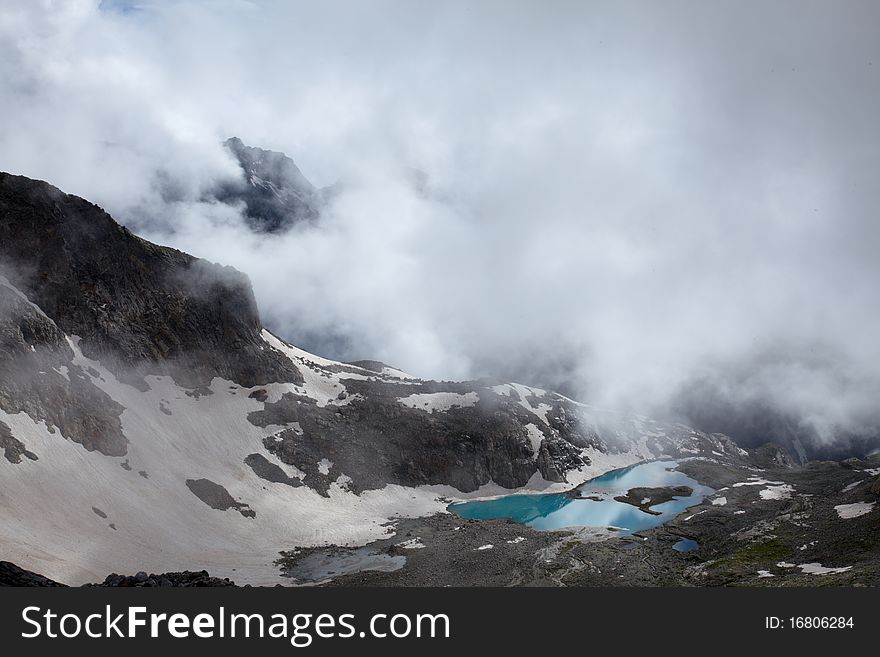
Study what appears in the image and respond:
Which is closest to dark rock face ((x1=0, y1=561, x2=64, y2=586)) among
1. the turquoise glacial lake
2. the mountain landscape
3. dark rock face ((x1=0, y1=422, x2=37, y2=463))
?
the mountain landscape

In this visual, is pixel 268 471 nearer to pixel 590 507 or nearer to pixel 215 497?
pixel 215 497

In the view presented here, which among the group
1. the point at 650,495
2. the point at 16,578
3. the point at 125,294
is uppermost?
the point at 125,294

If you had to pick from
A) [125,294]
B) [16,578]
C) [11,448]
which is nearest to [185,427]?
[125,294]

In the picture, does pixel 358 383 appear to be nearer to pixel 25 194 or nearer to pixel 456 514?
pixel 456 514

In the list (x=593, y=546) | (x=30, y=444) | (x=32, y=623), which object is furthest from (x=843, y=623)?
(x=30, y=444)

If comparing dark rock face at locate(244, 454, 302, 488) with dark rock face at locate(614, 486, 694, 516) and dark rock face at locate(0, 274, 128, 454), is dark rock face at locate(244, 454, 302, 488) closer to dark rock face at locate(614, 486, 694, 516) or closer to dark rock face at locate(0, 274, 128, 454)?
dark rock face at locate(0, 274, 128, 454)

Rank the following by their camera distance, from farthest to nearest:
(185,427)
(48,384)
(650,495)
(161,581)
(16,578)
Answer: (650,495)
(185,427)
(48,384)
(161,581)
(16,578)

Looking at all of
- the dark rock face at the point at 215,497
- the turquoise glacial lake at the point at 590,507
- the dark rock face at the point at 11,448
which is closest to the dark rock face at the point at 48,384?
the dark rock face at the point at 11,448
